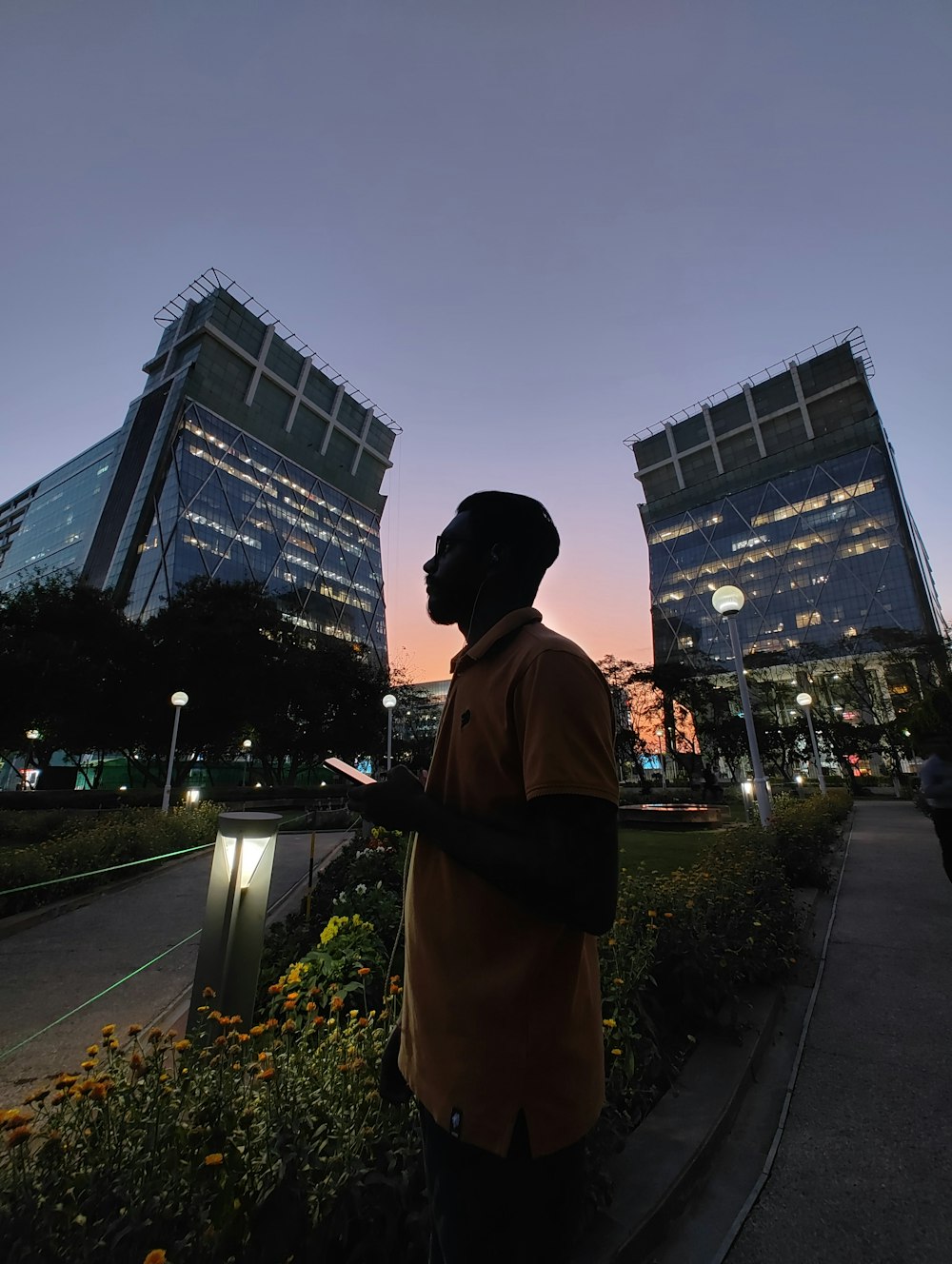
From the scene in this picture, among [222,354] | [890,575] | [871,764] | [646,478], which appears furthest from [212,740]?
[646,478]

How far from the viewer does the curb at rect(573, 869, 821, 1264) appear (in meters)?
2.09

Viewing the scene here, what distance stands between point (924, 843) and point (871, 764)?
56473mm

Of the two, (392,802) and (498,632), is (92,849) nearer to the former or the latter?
(392,802)

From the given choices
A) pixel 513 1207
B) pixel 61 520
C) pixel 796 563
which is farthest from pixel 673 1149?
pixel 61 520

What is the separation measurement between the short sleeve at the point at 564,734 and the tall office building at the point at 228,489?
67.4 metres

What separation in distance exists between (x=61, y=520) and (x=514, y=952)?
111 m

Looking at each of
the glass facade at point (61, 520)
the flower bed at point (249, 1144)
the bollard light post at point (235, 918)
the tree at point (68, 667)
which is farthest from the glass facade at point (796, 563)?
the glass facade at point (61, 520)

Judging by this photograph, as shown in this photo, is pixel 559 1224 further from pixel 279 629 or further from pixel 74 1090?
pixel 279 629

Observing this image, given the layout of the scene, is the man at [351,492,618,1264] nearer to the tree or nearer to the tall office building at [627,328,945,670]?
the tree

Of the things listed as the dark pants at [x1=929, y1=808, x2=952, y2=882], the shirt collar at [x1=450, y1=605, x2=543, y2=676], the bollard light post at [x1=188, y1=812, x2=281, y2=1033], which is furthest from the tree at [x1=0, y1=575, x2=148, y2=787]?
the dark pants at [x1=929, y1=808, x2=952, y2=882]

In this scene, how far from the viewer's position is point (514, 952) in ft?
3.60

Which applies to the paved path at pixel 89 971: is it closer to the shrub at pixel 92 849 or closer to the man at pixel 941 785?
the shrub at pixel 92 849

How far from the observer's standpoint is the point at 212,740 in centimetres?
3203

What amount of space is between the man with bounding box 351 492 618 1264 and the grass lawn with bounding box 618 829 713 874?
363 inches
